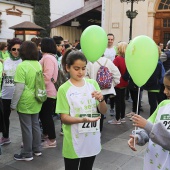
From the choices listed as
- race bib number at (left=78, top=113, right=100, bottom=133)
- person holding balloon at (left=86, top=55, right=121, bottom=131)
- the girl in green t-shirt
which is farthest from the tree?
race bib number at (left=78, top=113, right=100, bottom=133)

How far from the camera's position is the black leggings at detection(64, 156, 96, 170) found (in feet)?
7.55

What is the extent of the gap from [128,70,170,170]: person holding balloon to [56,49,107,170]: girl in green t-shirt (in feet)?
1.56

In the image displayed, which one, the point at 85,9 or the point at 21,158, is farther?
the point at 85,9

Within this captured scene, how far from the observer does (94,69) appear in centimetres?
416

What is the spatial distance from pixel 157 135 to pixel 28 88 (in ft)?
7.32

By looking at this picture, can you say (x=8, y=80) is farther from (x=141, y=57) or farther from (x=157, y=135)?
(x=157, y=135)

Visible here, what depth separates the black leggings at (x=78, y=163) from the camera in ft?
7.55

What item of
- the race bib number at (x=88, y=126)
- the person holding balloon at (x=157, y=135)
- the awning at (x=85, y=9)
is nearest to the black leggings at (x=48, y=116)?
the race bib number at (x=88, y=126)

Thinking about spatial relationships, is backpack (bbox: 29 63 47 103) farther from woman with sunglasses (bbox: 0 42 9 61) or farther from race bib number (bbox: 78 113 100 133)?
woman with sunglasses (bbox: 0 42 9 61)

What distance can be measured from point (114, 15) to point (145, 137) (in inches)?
497

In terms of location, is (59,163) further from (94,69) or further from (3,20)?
(3,20)

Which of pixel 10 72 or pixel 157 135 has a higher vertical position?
pixel 10 72

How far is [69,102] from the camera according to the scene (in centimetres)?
225

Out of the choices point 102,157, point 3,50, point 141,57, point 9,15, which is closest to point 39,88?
point 102,157
